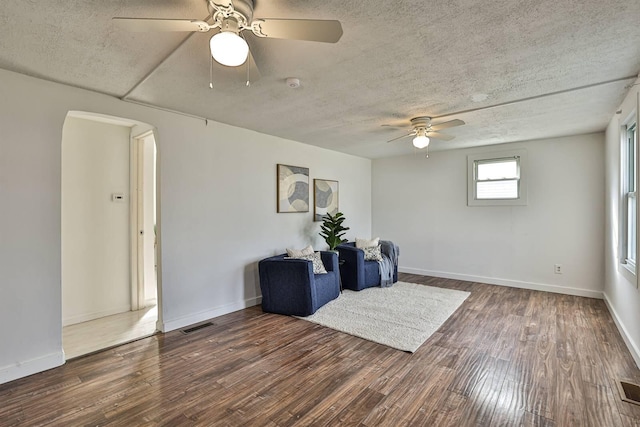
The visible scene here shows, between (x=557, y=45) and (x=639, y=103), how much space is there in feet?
3.78

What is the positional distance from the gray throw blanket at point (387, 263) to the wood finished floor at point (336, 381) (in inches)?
64.8

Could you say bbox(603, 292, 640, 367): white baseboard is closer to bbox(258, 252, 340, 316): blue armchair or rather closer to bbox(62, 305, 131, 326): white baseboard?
bbox(258, 252, 340, 316): blue armchair

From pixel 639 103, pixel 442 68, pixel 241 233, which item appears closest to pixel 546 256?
pixel 639 103

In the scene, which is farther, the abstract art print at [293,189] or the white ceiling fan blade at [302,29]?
the abstract art print at [293,189]

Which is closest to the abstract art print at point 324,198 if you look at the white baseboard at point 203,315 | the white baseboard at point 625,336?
the white baseboard at point 203,315

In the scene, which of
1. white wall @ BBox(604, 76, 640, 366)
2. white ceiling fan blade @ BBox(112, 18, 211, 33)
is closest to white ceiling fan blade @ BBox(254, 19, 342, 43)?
white ceiling fan blade @ BBox(112, 18, 211, 33)

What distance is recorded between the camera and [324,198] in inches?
217

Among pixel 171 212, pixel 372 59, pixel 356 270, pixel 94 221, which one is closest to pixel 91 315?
pixel 94 221

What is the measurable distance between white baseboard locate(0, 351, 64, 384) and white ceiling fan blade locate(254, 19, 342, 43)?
306cm

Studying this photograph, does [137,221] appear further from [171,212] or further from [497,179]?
[497,179]

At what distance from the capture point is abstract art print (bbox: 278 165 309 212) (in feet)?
15.4

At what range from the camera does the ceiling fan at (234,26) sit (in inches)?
58.7

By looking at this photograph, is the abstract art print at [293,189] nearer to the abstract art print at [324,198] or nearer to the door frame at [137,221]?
the abstract art print at [324,198]

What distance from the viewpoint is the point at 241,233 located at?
4.16m
